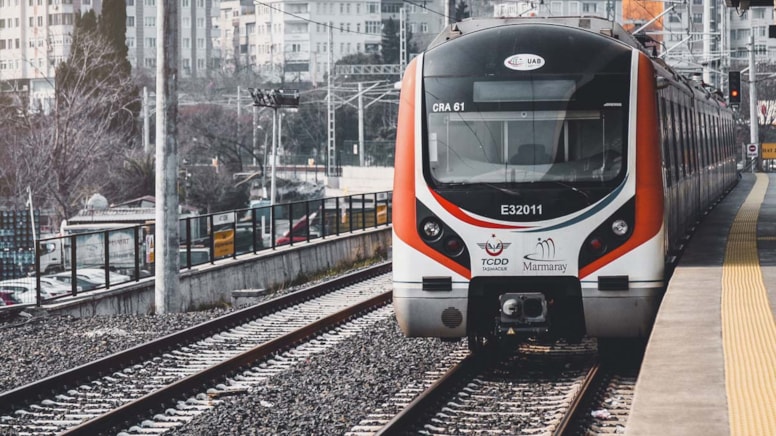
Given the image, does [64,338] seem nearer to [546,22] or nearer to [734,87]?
[546,22]

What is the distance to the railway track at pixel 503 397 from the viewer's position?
9.89 meters

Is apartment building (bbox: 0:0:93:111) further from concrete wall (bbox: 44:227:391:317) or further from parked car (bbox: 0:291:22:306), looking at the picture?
parked car (bbox: 0:291:22:306)

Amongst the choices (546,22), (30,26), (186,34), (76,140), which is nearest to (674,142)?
(546,22)

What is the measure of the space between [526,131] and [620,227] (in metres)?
1.17

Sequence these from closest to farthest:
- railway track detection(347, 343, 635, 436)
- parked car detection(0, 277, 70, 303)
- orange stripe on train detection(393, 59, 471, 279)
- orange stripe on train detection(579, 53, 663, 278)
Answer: railway track detection(347, 343, 635, 436), orange stripe on train detection(579, 53, 663, 278), orange stripe on train detection(393, 59, 471, 279), parked car detection(0, 277, 70, 303)

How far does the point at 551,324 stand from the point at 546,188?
1.21 metres

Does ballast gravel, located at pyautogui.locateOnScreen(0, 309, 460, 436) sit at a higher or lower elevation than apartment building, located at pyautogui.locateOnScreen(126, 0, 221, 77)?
lower

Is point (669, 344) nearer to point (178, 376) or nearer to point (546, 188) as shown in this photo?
point (546, 188)

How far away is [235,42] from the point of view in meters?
160

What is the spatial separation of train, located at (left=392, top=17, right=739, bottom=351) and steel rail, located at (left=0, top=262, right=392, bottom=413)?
3.28 meters

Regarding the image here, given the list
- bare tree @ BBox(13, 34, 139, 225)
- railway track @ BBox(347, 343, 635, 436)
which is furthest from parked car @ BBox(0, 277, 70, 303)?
bare tree @ BBox(13, 34, 139, 225)

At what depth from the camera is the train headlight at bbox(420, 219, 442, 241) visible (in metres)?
11.5

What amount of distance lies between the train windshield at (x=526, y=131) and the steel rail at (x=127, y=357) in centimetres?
398

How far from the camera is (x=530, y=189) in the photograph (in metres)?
11.3
